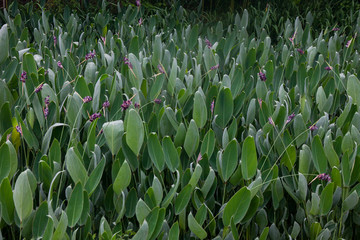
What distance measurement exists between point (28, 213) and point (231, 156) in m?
0.71

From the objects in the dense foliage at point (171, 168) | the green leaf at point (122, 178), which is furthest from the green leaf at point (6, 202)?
the green leaf at point (122, 178)

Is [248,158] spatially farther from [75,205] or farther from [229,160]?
[75,205]

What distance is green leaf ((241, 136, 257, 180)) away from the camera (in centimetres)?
185

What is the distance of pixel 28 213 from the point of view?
1.65 m

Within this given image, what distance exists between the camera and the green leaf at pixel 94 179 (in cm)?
179

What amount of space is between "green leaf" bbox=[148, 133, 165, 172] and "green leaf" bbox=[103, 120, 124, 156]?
0.14 m

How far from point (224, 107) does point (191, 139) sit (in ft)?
1.14

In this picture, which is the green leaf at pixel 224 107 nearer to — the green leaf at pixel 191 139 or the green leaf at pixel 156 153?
the green leaf at pixel 191 139

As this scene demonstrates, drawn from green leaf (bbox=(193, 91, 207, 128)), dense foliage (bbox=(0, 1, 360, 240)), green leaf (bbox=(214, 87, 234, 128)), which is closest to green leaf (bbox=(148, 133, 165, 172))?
dense foliage (bbox=(0, 1, 360, 240))

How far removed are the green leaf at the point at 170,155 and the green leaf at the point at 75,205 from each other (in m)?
0.41

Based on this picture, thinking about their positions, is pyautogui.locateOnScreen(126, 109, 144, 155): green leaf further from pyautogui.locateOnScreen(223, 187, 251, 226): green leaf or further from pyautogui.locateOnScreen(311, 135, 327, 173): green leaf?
pyautogui.locateOnScreen(311, 135, 327, 173): green leaf

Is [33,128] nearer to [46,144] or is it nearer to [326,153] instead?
[46,144]

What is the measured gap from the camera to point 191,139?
2.07 metres

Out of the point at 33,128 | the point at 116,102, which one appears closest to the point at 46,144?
the point at 33,128
